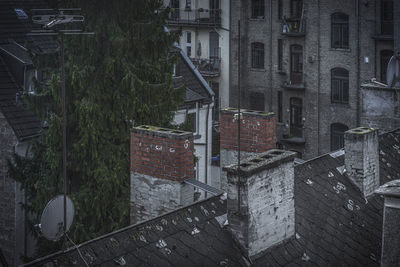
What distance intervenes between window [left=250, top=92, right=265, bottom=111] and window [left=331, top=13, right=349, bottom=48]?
18.7 feet

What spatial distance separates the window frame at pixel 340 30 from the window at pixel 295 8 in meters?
2.39

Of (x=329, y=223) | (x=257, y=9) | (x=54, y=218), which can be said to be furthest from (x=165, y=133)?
(x=257, y=9)

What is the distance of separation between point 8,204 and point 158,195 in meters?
9.30

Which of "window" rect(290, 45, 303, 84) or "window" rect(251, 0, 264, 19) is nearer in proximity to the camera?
"window" rect(290, 45, 303, 84)

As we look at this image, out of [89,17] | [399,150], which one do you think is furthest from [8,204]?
[399,150]

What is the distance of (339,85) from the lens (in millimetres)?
33406

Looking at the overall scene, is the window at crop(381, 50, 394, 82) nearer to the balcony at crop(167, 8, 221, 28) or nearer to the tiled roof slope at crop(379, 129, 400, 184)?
the balcony at crop(167, 8, 221, 28)

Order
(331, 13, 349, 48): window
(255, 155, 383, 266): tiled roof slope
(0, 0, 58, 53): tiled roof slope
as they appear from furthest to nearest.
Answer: (331, 13, 349, 48): window, (0, 0, 58, 53): tiled roof slope, (255, 155, 383, 266): tiled roof slope

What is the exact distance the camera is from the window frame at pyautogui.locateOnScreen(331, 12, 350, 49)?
107ft

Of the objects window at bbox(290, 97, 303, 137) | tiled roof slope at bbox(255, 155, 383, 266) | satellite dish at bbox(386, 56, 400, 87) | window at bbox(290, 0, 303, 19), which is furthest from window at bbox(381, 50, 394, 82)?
tiled roof slope at bbox(255, 155, 383, 266)

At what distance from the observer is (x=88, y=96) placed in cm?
1469

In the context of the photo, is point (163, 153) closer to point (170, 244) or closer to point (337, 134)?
point (170, 244)

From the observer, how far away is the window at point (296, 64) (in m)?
34.9

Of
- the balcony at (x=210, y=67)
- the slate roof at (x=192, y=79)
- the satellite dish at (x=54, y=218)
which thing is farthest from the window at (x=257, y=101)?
the satellite dish at (x=54, y=218)
